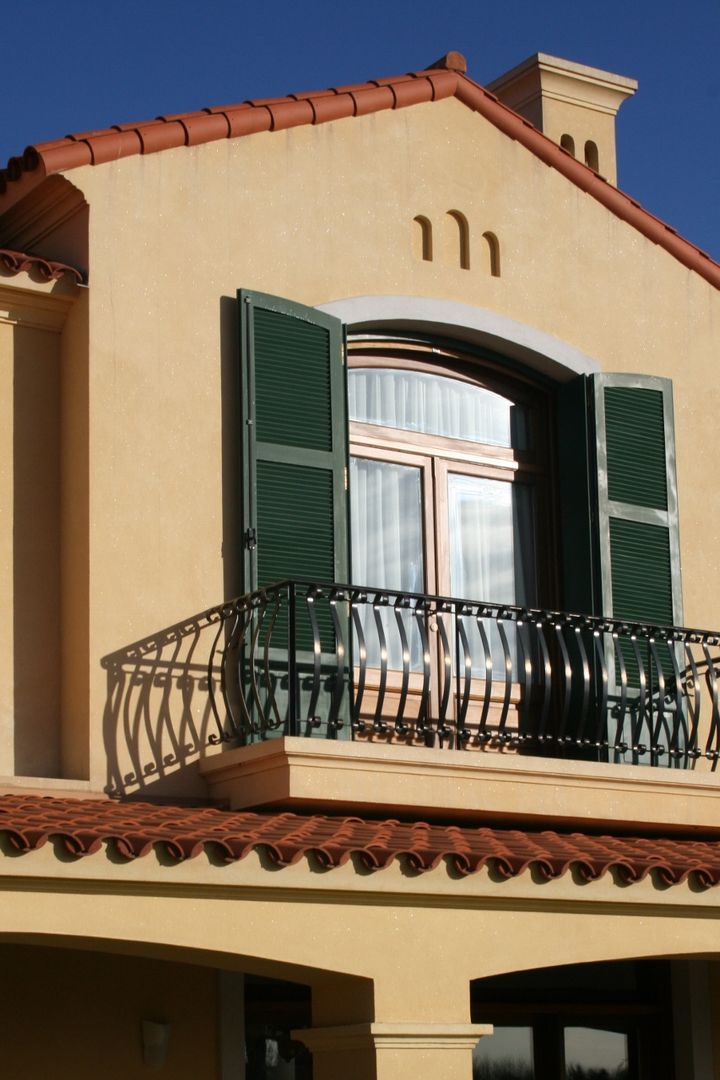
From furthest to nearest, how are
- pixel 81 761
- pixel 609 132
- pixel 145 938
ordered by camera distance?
pixel 609 132
pixel 81 761
pixel 145 938

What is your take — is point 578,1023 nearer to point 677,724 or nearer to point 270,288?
point 677,724

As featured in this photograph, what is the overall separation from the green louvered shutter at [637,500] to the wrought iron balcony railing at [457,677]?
0.31 metres

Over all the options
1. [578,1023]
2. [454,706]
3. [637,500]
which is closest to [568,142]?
[637,500]

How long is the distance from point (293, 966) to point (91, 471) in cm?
363

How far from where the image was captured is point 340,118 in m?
12.5

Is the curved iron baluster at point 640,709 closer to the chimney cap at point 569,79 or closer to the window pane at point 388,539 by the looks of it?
the window pane at point 388,539

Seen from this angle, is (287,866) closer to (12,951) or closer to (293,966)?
(293,966)

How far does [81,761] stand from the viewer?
10.5 metres

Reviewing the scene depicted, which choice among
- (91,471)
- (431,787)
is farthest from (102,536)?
(431,787)

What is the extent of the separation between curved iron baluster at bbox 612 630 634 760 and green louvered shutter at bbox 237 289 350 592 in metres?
1.92

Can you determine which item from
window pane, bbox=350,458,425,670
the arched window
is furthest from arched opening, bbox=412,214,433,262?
window pane, bbox=350,458,425,670

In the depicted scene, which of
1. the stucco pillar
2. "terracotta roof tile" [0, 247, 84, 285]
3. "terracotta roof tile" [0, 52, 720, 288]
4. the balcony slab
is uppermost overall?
"terracotta roof tile" [0, 52, 720, 288]

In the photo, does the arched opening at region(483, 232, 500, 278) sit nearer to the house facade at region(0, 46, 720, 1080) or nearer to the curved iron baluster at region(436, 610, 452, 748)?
the house facade at region(0, 46, 720, 1080)

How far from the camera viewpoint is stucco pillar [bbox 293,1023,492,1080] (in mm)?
8477
